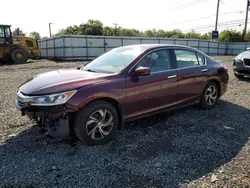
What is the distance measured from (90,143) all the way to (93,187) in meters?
0.93

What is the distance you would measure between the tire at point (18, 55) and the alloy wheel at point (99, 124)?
16.3 metres

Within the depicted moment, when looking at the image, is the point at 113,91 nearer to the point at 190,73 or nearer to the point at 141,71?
the point at 141,71

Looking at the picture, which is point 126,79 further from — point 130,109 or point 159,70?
point 159,70

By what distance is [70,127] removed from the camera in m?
3.21

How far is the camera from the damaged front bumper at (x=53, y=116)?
297 cm

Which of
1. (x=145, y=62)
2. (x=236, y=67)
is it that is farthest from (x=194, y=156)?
(x=236, y=67)

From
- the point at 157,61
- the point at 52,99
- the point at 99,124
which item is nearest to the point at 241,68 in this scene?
the point at 157,61

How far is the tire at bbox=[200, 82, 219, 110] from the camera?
5.08 metres

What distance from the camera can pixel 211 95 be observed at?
5.24 meters

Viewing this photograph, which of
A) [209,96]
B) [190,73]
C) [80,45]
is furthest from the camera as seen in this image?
[80,45]

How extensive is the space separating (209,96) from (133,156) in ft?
9.65

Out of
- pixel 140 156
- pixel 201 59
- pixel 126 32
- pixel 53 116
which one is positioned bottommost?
pixel 140 156

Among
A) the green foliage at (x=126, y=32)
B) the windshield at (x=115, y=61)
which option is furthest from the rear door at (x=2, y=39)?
the green foliage at (x=126, y=32)

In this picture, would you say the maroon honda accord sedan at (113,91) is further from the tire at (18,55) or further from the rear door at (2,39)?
the tire at (18,55)
